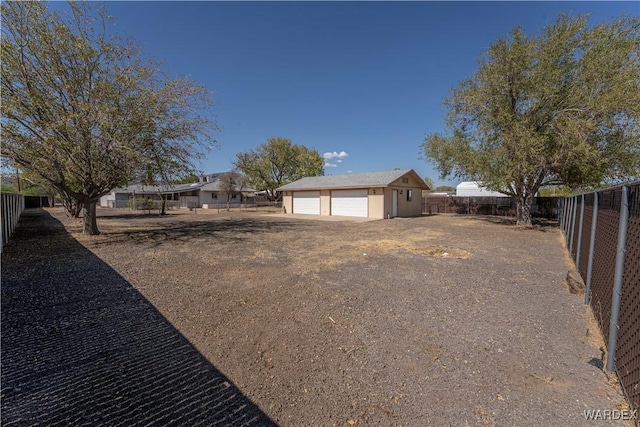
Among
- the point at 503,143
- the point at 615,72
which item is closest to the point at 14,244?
the point at 503,143

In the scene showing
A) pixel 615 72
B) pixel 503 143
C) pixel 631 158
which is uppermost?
pixel 615 72

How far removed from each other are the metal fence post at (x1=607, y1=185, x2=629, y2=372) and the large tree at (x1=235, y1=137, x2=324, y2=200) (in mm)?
34015

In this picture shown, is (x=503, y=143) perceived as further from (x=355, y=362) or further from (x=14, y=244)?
(x=14, y=244)

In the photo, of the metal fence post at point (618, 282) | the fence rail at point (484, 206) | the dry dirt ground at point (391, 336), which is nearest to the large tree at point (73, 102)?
the dry dirt ground at point (391, 336)

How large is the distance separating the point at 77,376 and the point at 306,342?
85.1 inches

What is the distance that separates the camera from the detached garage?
19594 millimetres

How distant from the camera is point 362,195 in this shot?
67.4ft

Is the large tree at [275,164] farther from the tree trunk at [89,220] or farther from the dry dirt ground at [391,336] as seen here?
the dry dirt ground at [391,336]

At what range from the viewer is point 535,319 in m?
3.68

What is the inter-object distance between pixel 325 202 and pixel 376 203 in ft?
16.0

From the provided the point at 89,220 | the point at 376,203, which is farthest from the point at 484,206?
the point at 89,220

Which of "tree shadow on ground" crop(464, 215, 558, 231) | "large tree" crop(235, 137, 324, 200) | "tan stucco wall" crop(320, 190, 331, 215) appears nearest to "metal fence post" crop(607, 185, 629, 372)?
"tree shadow on ground" crop(464, 215, 558, 231)

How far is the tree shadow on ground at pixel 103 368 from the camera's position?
2082 millimetres

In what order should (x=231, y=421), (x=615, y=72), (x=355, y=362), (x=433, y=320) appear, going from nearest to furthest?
(x=231, y=421)
(x=355, y=362)
(x=433, y=320)
(x=615, y=72)
